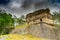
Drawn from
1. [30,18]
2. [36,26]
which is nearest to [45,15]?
[30,18]

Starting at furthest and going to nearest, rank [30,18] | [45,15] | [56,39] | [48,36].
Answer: [30,18]
[45,15]
[48,36]
[56,39]

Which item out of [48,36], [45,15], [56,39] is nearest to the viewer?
[56,39]

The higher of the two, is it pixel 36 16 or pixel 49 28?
pixel 36 16

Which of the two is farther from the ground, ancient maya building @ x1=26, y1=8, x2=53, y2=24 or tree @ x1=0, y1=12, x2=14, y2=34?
ancient maya building @ x1=26, y1=8, x2=53, y2=24

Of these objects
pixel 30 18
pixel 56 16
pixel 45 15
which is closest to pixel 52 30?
pixel 45 15

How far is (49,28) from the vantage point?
57.9 meters

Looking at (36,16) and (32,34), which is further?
(36,16)

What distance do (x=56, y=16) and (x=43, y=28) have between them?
3423cm

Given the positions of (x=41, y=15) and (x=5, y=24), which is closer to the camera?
(x=41, y=15)

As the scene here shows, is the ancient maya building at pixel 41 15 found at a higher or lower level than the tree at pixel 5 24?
higher

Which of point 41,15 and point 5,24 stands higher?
point 41,15

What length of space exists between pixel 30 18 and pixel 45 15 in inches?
300

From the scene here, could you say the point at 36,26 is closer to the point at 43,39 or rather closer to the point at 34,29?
the point at 34,29

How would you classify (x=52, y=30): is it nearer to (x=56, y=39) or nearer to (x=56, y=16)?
(x=56, y=39)
